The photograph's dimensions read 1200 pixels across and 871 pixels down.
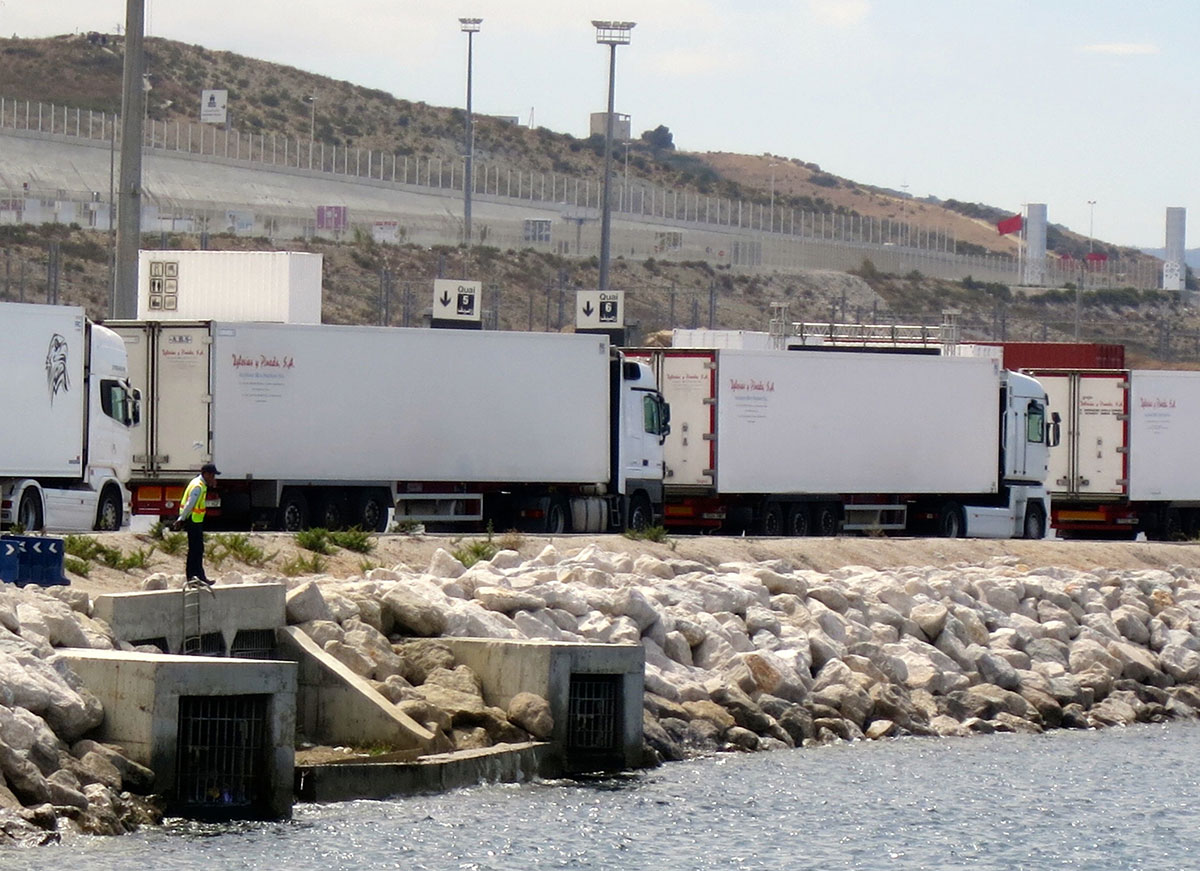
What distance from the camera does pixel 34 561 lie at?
18.6 m

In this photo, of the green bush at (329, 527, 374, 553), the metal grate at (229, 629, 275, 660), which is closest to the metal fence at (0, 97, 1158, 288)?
the green bush at (329, 527, 374, 553)

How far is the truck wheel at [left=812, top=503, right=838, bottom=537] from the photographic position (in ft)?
118

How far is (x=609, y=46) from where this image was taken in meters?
51.8

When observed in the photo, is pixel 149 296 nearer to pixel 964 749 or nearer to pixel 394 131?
pixel 964 749

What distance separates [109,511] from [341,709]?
9.85m

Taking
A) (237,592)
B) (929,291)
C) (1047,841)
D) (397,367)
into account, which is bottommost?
(1047,841)

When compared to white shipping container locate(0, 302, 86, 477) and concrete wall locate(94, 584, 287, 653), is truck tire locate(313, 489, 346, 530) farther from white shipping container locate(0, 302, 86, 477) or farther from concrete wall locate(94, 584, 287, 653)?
concrete wall locate(94, 584, 287, 653)

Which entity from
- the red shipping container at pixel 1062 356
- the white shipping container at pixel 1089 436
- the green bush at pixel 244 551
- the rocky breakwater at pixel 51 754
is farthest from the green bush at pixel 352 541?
Answer: the red shipping container at pixel 1062 356

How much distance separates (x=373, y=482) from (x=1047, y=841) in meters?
14.9

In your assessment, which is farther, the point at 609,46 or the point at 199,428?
the point at 609,46

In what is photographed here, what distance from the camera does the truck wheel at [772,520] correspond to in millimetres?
35062

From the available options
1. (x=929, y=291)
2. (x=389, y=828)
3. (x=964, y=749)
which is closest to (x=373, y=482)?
(x=964, y=749)

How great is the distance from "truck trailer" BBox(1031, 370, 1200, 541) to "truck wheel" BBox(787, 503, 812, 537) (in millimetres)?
6676

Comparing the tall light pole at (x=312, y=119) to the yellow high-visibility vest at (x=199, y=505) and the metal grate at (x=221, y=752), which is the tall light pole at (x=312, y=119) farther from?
the metal grate at (x=221, y=752)
